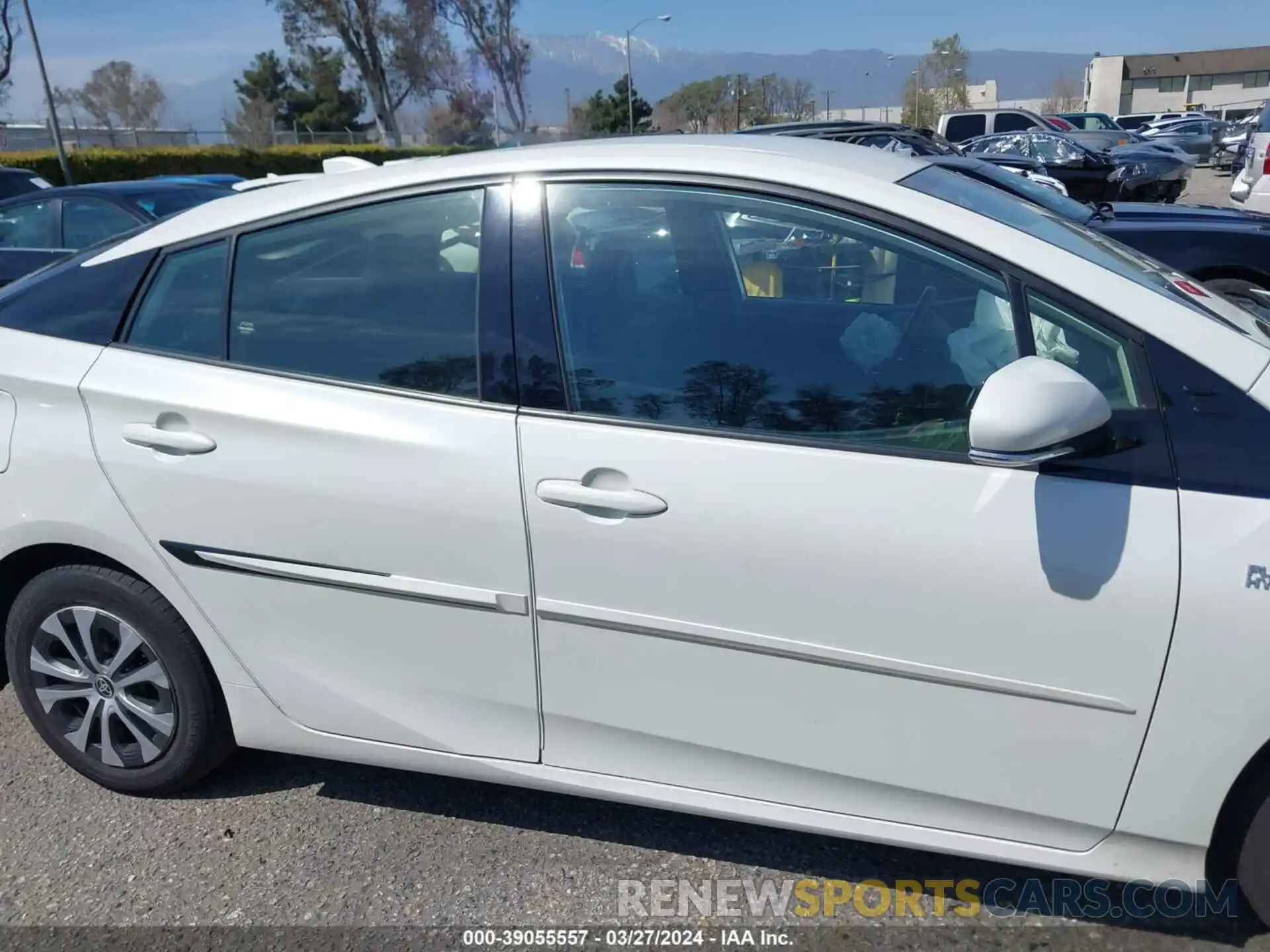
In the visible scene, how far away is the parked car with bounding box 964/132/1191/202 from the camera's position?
13.9 meters

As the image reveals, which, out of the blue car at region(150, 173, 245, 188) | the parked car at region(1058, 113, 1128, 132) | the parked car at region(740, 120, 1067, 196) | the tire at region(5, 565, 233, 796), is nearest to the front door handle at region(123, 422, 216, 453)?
the tire at region(5, 565, 233, 796)

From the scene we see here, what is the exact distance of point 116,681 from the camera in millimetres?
2574

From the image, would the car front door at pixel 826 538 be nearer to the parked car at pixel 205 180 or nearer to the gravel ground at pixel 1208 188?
the parked car at pixel 205 180

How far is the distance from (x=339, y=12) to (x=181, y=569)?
5382 centimetres

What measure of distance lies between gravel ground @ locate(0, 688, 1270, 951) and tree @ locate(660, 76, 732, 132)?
1892 inches

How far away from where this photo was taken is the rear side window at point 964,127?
21172 millimetres

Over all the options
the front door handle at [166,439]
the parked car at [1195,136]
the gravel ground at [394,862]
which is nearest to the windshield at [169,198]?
the front door handle at [166,439]

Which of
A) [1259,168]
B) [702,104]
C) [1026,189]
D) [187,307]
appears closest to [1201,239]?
[1026,189]

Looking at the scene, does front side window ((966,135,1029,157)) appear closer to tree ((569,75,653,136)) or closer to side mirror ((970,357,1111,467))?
side mirror ((970,357,1111,467))

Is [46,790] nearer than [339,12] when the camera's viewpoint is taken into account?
Yes

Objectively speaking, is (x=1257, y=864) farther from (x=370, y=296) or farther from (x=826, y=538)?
(x=370, y=296)

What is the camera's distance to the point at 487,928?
221 centimetres

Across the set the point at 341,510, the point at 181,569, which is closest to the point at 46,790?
the point at 181,569

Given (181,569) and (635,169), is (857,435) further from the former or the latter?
(181,569)
